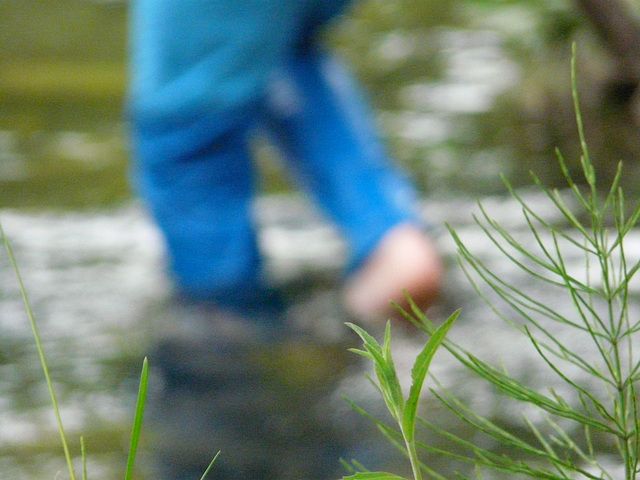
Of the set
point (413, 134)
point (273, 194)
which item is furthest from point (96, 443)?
point (413, 134)

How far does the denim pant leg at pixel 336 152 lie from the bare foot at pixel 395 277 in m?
0.03

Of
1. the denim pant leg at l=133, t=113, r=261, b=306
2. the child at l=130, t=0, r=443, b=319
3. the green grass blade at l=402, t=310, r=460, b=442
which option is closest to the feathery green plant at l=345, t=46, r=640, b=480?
the green grass blade at l=402, t=310, r=460, b=442

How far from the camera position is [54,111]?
2.44 metres

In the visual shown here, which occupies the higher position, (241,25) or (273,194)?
(241,25)

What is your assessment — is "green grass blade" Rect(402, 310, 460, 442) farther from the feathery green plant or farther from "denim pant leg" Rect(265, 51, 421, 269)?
"denim pant leg" Rect(265, 51, 421, 269)

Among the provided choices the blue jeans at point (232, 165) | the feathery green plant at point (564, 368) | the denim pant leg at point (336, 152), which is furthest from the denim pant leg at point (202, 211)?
the feathery green plant at point (564, 368)

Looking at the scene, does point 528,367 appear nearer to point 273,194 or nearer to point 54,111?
point 273,194

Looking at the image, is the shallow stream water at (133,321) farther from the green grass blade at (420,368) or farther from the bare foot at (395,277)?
the green grass blade at (420,368)

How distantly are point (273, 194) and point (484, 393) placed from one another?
0.87 metres

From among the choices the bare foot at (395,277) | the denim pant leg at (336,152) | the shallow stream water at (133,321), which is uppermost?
the denim pant leg at (336,152)

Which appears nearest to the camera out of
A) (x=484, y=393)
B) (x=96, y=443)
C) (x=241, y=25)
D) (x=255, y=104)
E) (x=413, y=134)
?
(x=96, y=443)

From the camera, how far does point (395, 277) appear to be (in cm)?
154

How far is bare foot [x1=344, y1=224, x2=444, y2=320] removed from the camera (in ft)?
5.07

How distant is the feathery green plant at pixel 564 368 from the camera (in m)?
0.51
